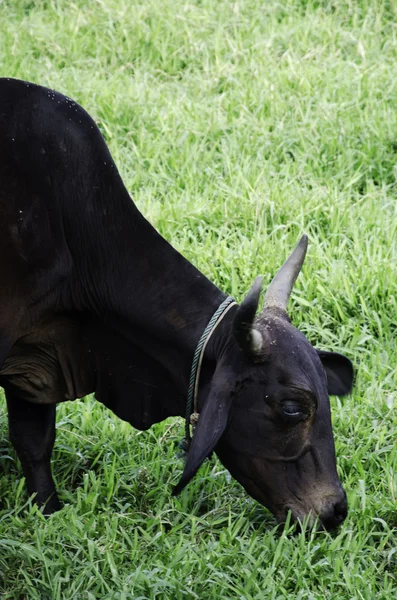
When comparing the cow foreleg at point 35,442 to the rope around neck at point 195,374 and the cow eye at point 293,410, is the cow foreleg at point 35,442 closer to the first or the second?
the rope around neck at point 195,374

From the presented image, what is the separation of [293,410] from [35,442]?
1299 mm

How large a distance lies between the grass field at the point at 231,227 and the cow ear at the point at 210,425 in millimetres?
394

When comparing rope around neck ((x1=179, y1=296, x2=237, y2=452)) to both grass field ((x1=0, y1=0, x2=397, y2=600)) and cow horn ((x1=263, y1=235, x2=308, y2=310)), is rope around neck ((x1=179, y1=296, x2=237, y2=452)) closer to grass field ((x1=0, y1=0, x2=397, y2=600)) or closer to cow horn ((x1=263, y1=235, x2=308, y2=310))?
cow horn ((x1=263, y1=235, x2=308, y2=310))

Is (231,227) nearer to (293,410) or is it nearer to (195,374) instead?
(195,374)

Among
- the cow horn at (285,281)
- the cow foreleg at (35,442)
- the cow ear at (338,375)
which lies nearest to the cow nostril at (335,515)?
the cow ear at (338,375)

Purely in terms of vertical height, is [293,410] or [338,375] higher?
[293,410]

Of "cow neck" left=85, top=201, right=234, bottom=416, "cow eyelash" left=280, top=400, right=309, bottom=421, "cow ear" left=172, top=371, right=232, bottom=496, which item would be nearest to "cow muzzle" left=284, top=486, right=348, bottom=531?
"cow eyelash" left=280, top=400, right=309, bottom=421

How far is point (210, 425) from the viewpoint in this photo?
4047 millimetres

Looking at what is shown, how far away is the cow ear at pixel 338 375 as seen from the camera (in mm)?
4574

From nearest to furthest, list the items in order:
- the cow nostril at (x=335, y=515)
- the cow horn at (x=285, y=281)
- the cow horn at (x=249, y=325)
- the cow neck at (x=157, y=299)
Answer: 1. the cow horn at (x=249, y=325)
2. the cow nostril at (x=335, y=515)
3. the cow neck at (x=157, y=299)
4. the cow horn at (x=285, y=281)

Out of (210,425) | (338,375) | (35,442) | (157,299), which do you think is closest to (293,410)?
(210,425)

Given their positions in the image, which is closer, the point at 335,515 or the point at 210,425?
the point at 210,425

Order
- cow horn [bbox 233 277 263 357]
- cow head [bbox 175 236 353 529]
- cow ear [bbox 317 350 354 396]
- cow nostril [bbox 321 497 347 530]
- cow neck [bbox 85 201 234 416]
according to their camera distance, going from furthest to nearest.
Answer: cow ear [bbox 317 350 354 396], cow neck [bbox 85 201 234 416], cow nostril [bbox 321 497 347 530], cow head [bbox 175 236 353 529], cow horn [bbox 233 277 263 357]

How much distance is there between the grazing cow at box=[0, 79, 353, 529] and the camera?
164 inches
